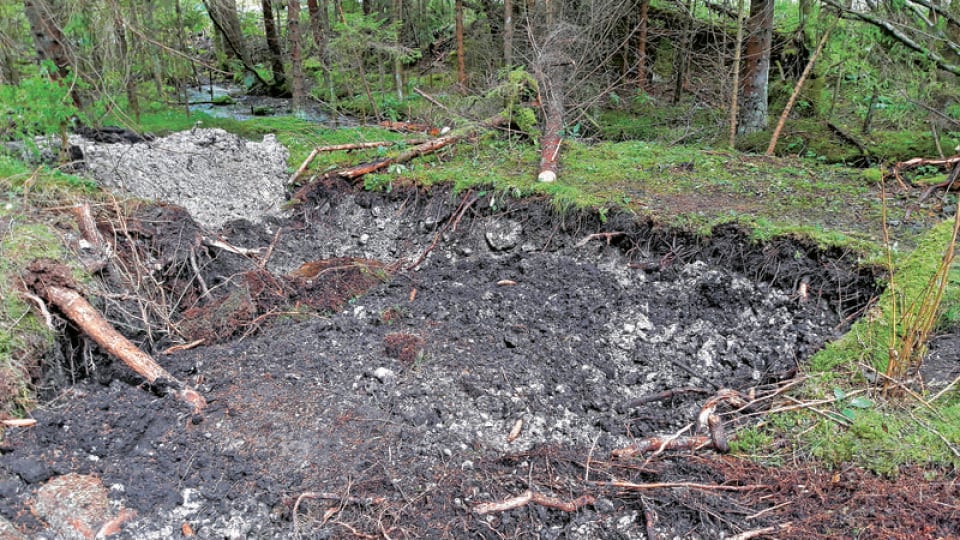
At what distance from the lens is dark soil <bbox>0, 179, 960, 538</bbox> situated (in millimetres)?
2850

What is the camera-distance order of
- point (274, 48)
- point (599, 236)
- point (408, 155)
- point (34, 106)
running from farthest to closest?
point (274, 48) < point (408, 155) < point (34, 106) < point (599, 236)

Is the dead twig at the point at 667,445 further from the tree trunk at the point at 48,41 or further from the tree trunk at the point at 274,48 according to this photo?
the tree trunk at the point at 274,48

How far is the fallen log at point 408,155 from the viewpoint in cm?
697

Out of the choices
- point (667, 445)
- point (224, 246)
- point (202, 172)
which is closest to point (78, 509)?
point (224, 246)

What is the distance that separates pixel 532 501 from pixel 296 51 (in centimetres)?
854

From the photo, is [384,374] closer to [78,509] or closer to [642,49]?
[78,509]

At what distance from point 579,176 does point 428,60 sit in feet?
27.7

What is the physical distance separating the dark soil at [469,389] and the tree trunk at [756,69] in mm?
4180

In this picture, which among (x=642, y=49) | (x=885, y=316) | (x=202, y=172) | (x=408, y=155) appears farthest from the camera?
(x=642, y=49)

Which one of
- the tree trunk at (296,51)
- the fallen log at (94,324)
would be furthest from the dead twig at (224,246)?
the tree trunk at (296,51)

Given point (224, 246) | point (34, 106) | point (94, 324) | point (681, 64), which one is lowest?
point (94, 324)

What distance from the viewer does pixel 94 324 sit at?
391 centimetres

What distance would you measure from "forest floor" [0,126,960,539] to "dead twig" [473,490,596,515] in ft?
0.05

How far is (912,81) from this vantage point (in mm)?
6504
